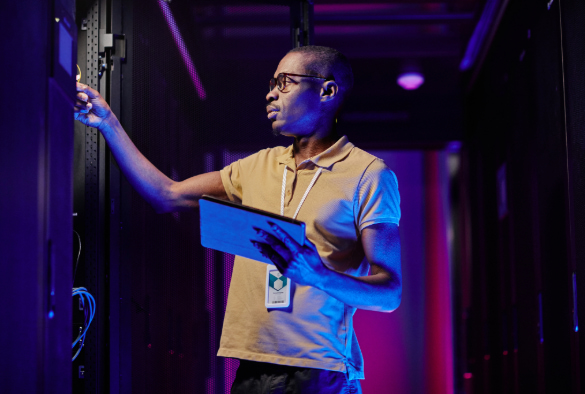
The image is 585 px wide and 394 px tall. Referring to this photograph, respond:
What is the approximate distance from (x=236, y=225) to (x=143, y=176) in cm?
76

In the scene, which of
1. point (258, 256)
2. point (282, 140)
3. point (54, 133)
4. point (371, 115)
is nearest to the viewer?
point (54, 133)

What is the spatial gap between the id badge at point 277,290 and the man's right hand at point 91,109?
0.85m

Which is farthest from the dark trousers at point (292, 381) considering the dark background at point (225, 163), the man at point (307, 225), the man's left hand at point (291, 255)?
the dark background at point (225, 163)

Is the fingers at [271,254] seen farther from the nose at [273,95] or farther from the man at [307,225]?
the nose at [273,95]

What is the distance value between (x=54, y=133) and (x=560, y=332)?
106 inches

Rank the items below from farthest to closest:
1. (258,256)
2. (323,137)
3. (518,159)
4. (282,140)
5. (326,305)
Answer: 1. (518,159)
2. (282,140)
3. (323,137)
4. (326,305)
5. (258,256)

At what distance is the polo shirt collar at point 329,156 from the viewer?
196 cm

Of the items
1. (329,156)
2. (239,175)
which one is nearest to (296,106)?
(329,156)

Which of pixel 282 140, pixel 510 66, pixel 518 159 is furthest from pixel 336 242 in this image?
pixel 510 66

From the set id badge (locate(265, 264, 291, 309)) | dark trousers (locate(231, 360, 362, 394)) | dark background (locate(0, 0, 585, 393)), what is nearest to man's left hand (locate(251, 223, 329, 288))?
id badge (locate(265, 264, 291, 309))

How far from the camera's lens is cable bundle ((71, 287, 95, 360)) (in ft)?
6.82

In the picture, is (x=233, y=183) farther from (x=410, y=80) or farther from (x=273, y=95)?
(x=410, y=80)

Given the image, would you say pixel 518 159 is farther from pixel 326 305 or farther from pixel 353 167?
pixel 326 305

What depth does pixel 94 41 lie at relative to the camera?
7.25 ft
